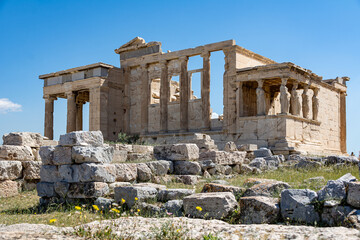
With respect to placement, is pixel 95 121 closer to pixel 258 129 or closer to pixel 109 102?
pixel 109 102

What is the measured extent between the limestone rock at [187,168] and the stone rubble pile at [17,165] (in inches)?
133

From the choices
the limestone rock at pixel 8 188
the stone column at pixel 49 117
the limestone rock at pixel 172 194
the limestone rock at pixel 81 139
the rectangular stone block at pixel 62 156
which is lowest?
the limestone rock at pixel 8 188

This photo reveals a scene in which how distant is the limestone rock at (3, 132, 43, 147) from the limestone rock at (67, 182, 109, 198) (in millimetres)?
3801

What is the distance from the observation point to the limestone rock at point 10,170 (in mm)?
10180

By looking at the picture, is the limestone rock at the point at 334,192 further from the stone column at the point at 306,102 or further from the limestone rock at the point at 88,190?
the stone column at the point at 306,102

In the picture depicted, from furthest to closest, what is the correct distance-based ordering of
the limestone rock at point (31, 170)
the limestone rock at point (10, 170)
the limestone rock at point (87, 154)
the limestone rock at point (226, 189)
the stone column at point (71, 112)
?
the stone column at point (71, 112) < the limestone rock at point (31, 170) < the limestone rock at point (10, 170) < the limestone rock at point (87, 154) < the limestone rock at point (226, 189)

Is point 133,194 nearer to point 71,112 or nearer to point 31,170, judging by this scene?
point 31,170

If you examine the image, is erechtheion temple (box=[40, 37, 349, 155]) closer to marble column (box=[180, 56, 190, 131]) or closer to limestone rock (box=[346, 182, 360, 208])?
marble column (box=[180, 56, 190, 131])

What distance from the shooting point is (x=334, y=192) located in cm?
616

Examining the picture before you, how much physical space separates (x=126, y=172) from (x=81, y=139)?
1.35 meters

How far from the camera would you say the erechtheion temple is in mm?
20219

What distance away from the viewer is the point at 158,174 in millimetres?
10586

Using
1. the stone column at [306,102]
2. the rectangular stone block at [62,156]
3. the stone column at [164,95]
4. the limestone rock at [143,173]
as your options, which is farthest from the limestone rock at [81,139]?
the stone column at [164,95]

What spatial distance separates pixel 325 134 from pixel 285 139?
5.26m
